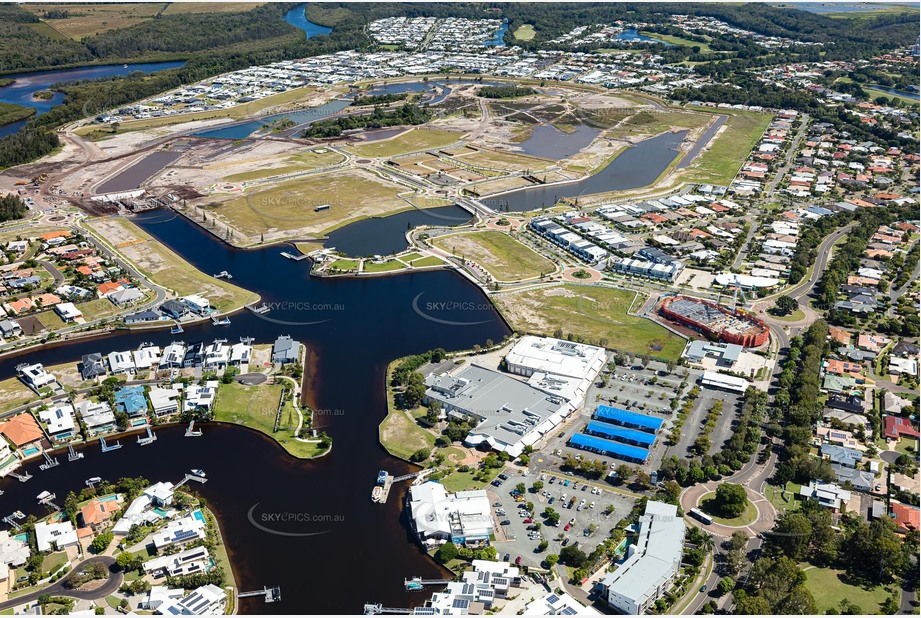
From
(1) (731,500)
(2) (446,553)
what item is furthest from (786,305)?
(2) (446,553)

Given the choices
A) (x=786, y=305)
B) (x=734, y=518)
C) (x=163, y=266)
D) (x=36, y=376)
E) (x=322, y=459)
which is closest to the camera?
(x=734, y=518)

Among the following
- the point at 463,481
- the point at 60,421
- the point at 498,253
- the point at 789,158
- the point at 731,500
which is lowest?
the point at 463,481

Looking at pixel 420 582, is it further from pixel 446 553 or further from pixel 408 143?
pixel 408 143

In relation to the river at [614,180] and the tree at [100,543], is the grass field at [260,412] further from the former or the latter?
the river at [614,180]

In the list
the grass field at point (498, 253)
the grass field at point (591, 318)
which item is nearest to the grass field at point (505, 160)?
the grass field at point (498, 253)

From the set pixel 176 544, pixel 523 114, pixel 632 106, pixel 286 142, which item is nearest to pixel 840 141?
pixel 632 106

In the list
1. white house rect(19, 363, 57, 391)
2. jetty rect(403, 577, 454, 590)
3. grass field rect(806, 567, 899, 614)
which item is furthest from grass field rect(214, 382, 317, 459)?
grass field rect(806, 567, 899, 614)
